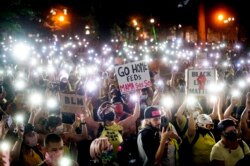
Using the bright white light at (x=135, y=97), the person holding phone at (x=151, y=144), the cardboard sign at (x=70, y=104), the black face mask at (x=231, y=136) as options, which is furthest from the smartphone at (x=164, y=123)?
the bright white light at (x=135, y=97)

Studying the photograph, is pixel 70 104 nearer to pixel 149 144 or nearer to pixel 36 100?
pixel 36 100

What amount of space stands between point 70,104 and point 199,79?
8.78 feet

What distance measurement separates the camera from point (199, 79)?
30.8ft

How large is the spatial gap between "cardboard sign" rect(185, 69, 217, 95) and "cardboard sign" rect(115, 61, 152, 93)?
1106mm

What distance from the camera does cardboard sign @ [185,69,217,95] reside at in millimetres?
9297

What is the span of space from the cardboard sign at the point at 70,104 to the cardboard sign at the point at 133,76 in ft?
6.06

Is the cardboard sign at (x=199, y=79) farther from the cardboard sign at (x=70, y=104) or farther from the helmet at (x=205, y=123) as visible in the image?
the cardboard sign at (x=70, y=104)

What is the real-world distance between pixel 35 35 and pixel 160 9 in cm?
2389

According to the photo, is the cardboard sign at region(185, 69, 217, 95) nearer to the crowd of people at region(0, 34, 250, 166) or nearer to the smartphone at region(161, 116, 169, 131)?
the crowd of people at region(0, 34, 250, 166)

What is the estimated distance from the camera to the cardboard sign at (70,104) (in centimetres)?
859

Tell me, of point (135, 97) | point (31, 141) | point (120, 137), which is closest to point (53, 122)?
point (31, 141)

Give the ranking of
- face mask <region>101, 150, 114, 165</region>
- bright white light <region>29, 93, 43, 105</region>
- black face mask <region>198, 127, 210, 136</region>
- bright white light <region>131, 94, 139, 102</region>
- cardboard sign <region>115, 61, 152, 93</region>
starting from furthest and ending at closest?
cardboard sign <region>115, 61, 152, 93</region>, bright white light <region>131, 94, 139, 102</region>, bright white light <region>29, 93, 43, 105</region>, black face mask <region>198, 127, 210, 136</region>, face mask <region>101, 150, 114, 165</region>

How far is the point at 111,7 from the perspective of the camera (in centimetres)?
5306

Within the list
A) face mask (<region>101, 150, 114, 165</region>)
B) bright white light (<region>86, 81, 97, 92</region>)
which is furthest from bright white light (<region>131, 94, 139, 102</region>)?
face mask (<region>101, 150, 114, 165</region>)
